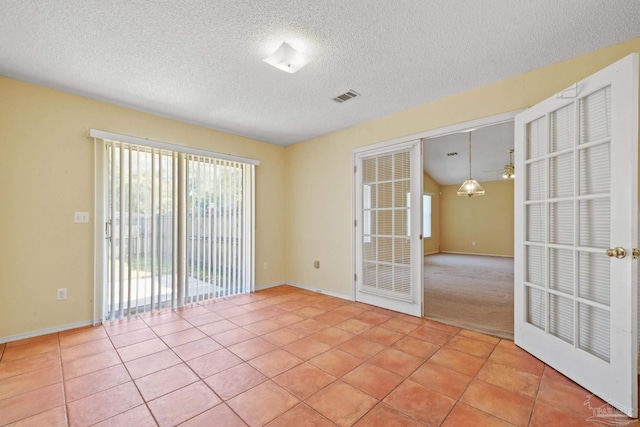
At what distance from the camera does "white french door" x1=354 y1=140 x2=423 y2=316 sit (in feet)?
10.6

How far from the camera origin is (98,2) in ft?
5.39

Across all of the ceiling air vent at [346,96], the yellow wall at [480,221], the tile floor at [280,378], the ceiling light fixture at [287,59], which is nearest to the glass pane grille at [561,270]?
Answer: the tile floor at [280,378]

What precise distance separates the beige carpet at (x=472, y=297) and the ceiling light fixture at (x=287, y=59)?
119 inches

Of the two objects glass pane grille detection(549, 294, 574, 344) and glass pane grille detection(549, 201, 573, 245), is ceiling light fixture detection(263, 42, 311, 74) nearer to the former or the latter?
glass pane grille detection(549, 201, 573, 245)

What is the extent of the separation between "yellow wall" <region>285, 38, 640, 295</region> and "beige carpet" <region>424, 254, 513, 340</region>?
52.4 inches

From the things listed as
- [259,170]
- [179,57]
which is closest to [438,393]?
[179,57]

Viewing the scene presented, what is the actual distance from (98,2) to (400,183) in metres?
3.08

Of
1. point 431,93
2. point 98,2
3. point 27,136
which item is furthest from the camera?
point 431,93

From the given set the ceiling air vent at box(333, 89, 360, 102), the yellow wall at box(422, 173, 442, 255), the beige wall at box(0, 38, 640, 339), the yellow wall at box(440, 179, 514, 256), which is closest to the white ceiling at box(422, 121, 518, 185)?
the yellow wall at box(422, 173, 442, 255)

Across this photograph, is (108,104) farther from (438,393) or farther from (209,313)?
(438,393)

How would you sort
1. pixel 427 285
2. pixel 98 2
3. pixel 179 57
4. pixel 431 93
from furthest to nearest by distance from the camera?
pixel 427 285 < pixel 431 93 < pixel 179 57 < pixel 98 2

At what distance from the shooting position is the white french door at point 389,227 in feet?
10.6

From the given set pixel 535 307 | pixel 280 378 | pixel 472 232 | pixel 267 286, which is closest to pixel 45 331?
pixel 280 378

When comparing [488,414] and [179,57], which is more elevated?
[179,57]
